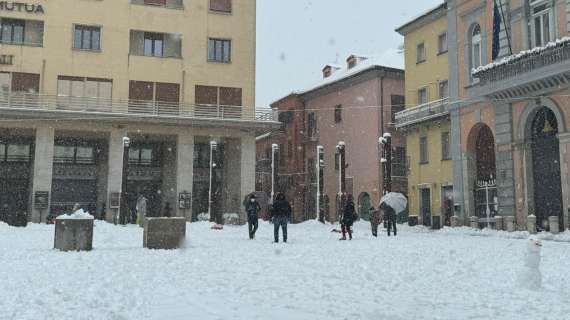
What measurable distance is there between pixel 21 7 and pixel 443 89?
83.1 feet

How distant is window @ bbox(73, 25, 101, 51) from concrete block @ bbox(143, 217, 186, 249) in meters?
23.1

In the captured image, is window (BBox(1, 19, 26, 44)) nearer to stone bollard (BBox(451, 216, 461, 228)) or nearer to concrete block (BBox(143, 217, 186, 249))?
concrete block (BBox(143, 217, 186, 249))

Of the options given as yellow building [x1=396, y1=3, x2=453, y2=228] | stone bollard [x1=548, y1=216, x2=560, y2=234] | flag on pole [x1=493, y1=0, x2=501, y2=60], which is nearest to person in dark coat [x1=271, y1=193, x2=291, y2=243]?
stone bollard [x1=548, y1=216, x2=560, y2=234]

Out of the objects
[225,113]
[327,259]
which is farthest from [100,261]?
[225,113]

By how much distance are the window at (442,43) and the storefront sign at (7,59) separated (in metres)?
25.2

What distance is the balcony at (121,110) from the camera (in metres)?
32.2

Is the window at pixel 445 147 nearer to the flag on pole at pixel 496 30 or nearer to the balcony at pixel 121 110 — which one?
the flag on pole at pixel 496 30

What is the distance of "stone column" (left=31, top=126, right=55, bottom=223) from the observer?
3238cm

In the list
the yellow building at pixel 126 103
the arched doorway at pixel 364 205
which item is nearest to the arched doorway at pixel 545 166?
the yellow building at pixel 126 103

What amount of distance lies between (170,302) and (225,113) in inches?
1172

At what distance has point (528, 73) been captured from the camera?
76.1 ft

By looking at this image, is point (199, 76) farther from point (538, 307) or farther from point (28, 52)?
point (538, 307)

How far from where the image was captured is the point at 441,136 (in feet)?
112

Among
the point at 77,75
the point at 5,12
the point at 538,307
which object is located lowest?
the point at 538,307
